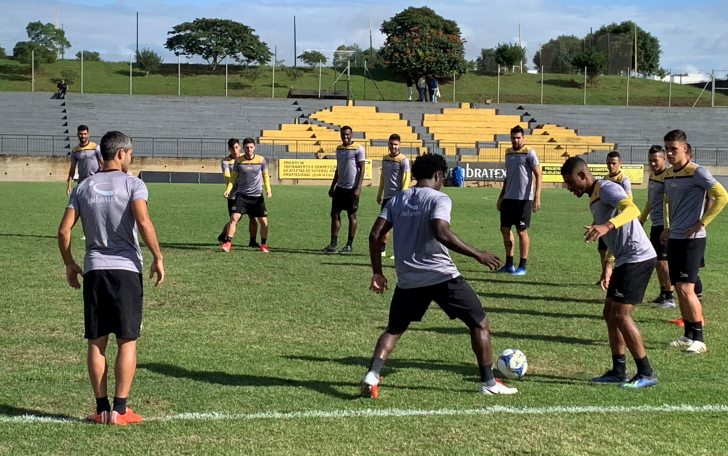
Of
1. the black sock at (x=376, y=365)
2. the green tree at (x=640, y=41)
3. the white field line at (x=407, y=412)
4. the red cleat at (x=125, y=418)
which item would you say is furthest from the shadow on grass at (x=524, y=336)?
the green tree at (x=640, y=41)

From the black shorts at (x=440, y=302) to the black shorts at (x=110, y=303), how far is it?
1937 mm

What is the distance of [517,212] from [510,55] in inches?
2576

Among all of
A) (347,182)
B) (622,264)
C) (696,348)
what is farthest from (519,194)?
(622,264)

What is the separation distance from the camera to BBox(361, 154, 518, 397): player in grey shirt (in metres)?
6.37

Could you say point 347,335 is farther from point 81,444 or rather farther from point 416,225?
point 81,444

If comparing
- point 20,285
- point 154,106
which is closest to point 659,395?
point 20,285

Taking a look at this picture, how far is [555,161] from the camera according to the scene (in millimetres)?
43812

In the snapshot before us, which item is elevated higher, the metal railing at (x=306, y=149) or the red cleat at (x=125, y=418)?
the metal railing at (x=306, y=149)

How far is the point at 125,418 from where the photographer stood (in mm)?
5672

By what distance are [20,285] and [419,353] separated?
599 cm

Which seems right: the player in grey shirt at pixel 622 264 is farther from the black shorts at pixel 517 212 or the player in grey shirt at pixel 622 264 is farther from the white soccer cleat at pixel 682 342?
the black shorts at pixel 517 212

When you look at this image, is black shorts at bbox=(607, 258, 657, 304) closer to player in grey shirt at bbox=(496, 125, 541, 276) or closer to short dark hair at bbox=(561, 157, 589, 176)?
short dark hair at bbox=(561, 157, 589, 176)

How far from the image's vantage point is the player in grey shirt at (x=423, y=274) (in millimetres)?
6367

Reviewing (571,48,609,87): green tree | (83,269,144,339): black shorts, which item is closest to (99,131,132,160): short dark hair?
(83,269,144,339): black shorts
